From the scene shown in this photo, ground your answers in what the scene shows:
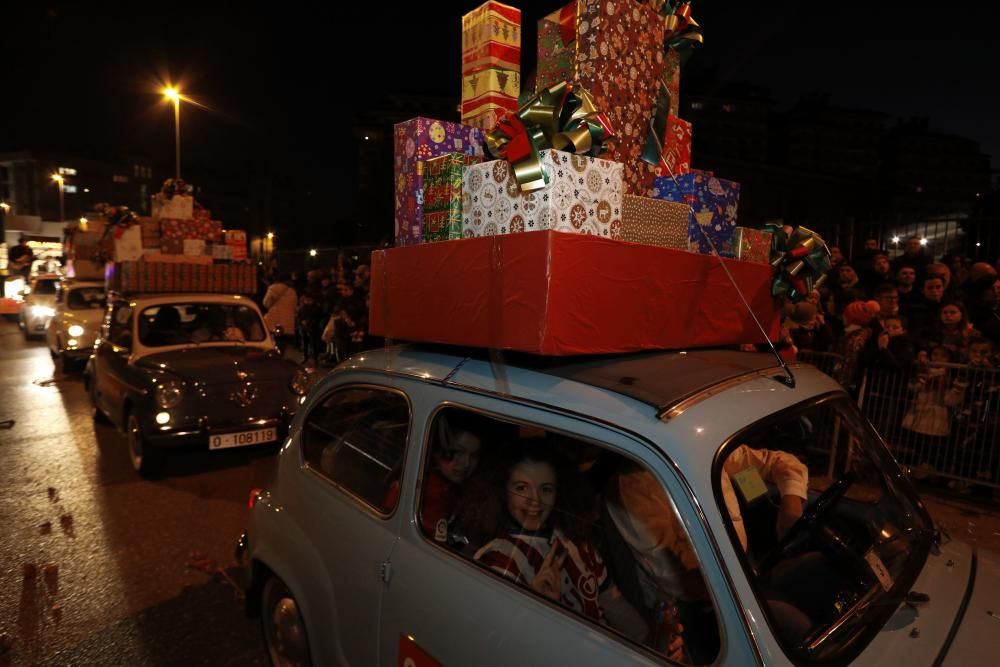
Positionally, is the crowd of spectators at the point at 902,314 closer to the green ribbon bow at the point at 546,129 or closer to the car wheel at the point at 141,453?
the green ribbon bow at the point at 546,129

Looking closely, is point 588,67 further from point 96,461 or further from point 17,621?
point 96,461

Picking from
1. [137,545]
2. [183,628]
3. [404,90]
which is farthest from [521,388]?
[404,90]

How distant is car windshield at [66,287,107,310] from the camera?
39.6 feet

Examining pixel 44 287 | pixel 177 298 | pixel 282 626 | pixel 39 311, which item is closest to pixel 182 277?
pixel 177 298

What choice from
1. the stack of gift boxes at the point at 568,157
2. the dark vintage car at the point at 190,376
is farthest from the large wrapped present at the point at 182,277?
the stack of gift boxes at the point at 568,157

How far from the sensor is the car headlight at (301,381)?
5.56 metres

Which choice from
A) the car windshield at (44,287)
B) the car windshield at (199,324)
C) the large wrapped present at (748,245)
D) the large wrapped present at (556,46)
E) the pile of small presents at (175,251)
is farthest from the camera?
the car windshield at (44,287)

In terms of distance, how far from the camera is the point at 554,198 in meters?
1.92

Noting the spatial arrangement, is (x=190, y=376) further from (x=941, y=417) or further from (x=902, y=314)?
(x=902, y=314)

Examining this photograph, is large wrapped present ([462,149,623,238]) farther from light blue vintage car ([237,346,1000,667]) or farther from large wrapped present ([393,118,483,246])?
light blue vintage car ([237,346,1000,667])

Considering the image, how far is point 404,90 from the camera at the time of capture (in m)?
48.4

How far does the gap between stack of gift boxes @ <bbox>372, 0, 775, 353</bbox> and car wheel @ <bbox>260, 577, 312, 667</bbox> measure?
4.27 feet

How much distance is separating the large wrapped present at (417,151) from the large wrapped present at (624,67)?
1.62ft

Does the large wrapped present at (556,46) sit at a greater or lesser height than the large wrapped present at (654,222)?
greater
